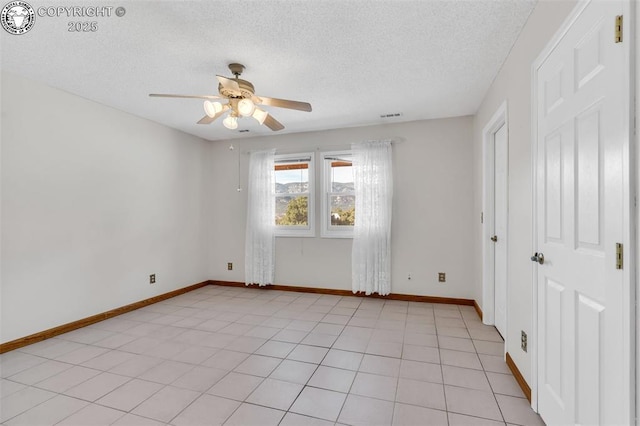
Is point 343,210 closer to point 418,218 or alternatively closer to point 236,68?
point 418,218

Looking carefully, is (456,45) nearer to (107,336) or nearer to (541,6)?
(541,6)

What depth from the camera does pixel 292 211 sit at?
484 centimetres

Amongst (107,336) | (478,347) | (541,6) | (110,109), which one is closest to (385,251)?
(478,347)

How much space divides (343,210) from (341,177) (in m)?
0.52

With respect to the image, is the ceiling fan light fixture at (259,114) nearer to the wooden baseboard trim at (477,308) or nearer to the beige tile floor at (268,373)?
the beige tile floor at (268,373)

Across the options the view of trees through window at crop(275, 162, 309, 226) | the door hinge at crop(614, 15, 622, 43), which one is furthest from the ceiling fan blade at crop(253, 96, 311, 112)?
the view of trees through window at crop(275, 162, 309, 226)

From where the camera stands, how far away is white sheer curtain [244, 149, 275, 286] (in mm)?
4754

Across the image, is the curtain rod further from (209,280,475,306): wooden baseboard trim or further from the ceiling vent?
(209,280,475,306): wooden baseboard trim

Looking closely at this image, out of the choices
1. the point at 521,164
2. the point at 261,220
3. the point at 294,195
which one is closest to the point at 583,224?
the point at 521,164

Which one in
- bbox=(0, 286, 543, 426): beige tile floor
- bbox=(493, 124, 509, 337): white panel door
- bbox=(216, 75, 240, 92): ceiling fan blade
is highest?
bbox=(216, 75, 240, 92): ceiling fan blade

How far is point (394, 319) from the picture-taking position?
3455 millimetres

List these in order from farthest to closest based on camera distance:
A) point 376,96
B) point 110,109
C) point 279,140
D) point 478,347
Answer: point 279,140, point 110,109, point 376,96, point 478,347

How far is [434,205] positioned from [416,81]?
5.89 ft

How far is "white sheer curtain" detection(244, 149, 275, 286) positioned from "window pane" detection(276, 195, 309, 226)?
7.1 inches
